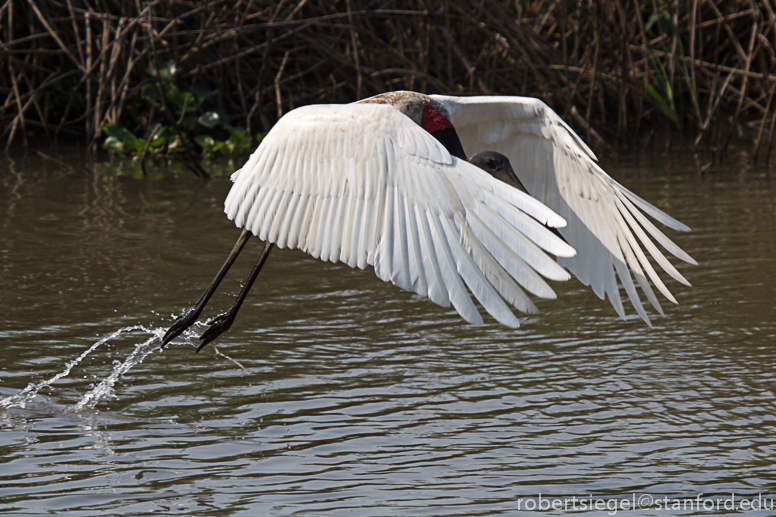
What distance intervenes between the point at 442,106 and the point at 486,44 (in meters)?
6.57

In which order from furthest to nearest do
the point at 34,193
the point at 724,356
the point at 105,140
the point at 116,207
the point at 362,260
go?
the point at 105,140 < the point at 34,193 < the point at 116,207 < the point at 724,356 < the point at 362,260

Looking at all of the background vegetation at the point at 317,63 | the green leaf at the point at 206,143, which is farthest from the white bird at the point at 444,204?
the green leaf at the point at 206,143

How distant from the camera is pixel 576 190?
4.11 m

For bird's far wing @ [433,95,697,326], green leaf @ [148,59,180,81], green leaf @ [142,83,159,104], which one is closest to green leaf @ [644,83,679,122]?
green leaf @ [148,59,180,81]

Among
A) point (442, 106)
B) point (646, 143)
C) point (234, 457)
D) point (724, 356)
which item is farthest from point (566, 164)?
point (646, 143)

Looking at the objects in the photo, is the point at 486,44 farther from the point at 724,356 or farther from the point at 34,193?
the point at 724,356

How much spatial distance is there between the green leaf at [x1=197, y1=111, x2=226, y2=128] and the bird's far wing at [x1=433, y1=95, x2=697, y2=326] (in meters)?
5.80

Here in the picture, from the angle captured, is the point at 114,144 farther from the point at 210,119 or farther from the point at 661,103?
the point at 661,103

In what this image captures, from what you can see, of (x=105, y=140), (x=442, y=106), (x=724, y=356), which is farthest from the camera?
(x=105, y=140)

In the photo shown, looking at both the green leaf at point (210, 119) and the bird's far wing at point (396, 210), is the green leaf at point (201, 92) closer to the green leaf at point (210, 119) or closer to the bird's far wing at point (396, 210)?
the green leaf at point (210, 119)

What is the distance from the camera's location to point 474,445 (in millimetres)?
3213

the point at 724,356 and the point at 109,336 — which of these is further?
the point at 109,336

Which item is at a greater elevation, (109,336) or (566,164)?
(566,164)

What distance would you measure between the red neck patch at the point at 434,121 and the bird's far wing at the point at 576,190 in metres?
0.14
